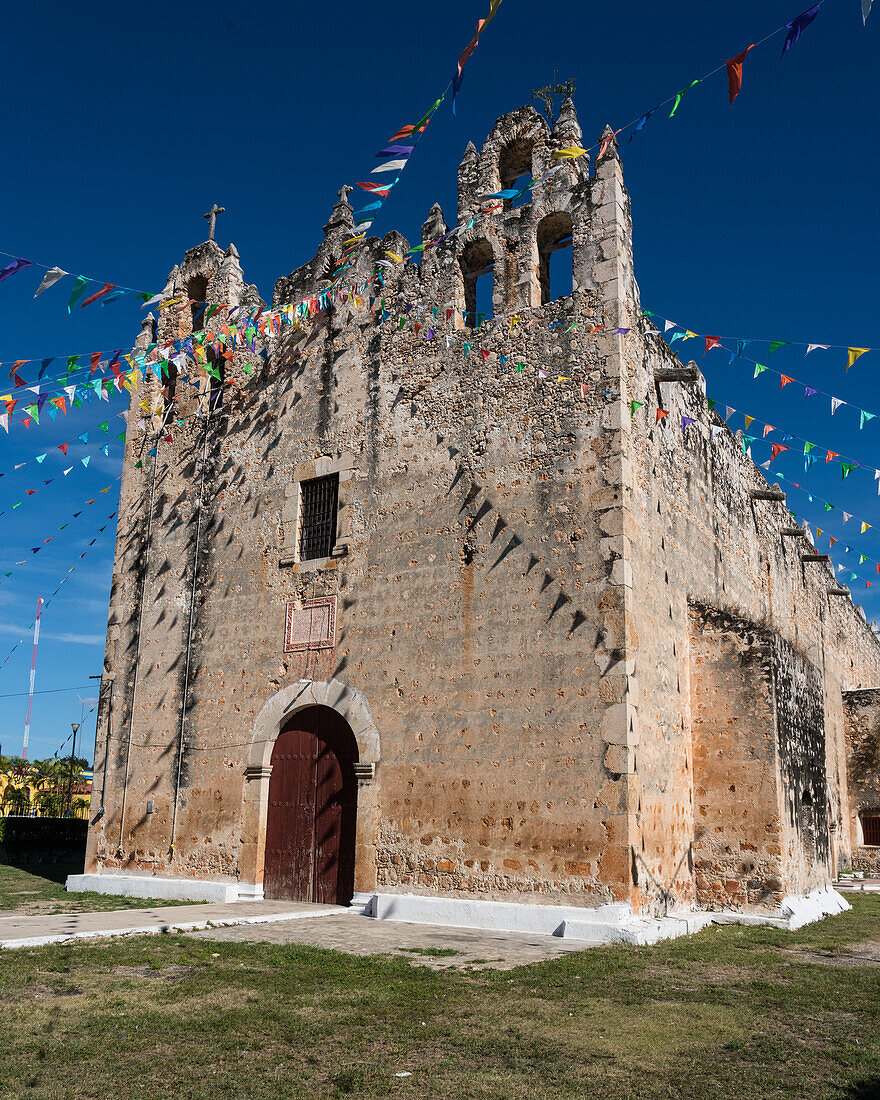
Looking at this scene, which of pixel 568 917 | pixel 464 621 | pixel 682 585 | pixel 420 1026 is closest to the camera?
pixel 420 1026

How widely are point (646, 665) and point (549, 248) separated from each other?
5.27 metres

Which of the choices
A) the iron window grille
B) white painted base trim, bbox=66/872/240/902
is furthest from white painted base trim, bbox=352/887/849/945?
the iron window grille

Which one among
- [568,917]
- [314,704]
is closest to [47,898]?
Result: [314,704]

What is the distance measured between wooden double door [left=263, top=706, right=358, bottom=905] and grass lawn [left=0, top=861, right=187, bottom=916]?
153 cm

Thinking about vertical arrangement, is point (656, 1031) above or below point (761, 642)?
below

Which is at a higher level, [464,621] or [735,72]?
[735,72]

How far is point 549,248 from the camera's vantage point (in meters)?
11.2

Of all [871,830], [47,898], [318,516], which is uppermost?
[318,516]

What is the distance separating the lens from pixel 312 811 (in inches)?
433

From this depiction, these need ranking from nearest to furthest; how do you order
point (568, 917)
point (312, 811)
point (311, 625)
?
point (568, 917) → point (312, 811) → point (311, 625)

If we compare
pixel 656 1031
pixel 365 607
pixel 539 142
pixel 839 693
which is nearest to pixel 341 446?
pixel 365 607

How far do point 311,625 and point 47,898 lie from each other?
4851mm

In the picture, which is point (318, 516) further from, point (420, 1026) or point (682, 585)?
point (420, 1026)

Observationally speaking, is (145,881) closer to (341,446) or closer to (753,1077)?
(341,446)
